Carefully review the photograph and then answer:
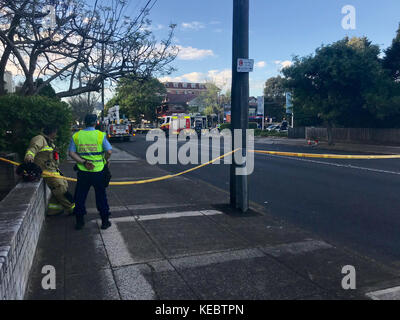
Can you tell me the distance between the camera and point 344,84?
84.0 ft

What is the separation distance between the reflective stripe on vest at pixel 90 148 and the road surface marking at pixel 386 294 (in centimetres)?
400

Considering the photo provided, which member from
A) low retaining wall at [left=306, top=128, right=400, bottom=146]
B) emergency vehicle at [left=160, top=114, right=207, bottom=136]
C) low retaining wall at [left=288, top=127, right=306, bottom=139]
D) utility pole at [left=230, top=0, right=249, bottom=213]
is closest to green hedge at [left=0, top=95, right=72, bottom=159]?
utility pole at [left=230, top=0, right=249, bottom=213]

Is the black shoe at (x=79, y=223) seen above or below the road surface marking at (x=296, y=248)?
above

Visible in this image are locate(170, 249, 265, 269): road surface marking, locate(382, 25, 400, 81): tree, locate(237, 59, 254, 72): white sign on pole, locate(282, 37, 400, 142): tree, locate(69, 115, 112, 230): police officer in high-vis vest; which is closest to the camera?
locate(170, 249, 265, 269): road surface marking

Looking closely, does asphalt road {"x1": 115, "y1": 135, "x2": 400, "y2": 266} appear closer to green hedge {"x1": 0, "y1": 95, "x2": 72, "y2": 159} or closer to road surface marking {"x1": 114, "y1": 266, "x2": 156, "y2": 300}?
road surface marking {"x1": 114, "y1": 266, "x2": 156, "y2": 300}

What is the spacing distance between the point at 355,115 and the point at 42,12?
79.2 ft

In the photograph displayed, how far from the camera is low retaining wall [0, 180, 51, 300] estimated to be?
2.82 metres

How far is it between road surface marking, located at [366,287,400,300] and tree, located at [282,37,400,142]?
23437mm

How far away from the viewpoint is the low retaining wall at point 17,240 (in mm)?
2817

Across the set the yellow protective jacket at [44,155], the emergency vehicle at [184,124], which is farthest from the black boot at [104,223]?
the emergency vehicle at [184,124]

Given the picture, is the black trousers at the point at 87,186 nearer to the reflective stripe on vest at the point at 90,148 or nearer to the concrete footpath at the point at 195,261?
the reflective stripe on vest at the point at 90,148

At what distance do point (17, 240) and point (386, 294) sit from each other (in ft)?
11.8

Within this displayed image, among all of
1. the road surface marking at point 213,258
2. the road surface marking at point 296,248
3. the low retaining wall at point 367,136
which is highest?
the low retaining wall at point 367,136
